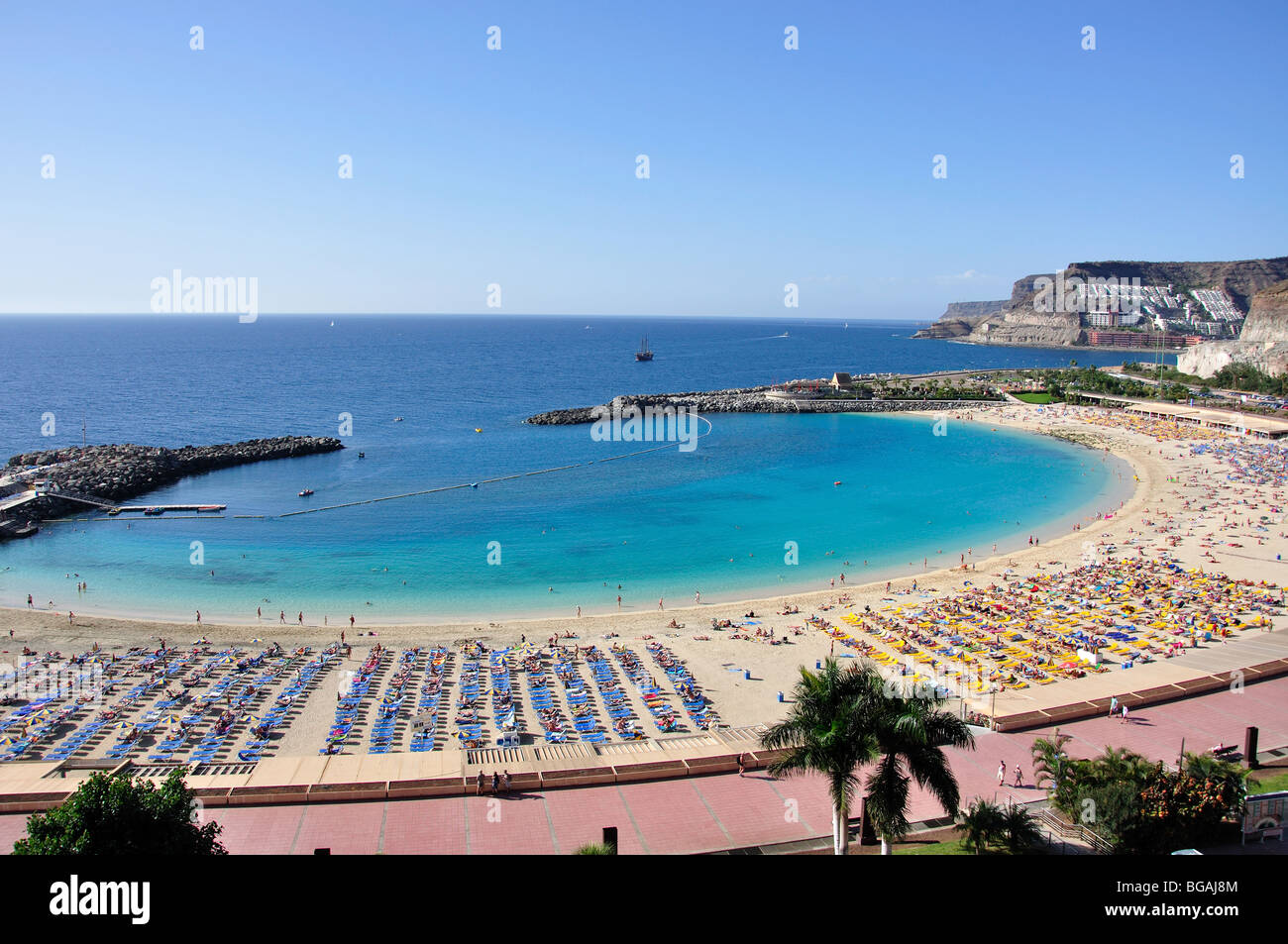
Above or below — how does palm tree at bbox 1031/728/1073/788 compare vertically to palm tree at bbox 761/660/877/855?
below

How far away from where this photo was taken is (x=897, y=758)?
15.2 meters

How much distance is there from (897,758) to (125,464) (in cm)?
6958

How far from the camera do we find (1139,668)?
28.0 meters

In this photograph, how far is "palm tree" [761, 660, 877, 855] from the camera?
49.1 feet

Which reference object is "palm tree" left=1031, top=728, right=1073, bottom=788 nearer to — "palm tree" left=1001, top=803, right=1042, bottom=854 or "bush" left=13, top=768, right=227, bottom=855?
"palm tree" left=1001, top=803, right=1042, bottom=854

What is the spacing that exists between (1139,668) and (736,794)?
1675 cm

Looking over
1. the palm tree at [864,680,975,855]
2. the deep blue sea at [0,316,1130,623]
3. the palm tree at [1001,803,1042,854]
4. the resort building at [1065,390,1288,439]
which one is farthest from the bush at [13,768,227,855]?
the resort building at [1065,390,1288,439]

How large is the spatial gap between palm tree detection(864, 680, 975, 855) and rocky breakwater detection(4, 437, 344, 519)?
58908 millimetres

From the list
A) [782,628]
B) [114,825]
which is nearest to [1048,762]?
[782,628]

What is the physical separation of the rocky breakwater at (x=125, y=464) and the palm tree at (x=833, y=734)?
5748 cm

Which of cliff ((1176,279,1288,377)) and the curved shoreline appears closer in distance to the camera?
the curved shoreline

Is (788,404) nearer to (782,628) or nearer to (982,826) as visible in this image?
(782,628)

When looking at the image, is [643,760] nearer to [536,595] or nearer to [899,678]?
[899,678]

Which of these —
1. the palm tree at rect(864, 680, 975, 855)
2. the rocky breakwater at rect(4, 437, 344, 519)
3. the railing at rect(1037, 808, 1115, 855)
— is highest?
the rocky breakwater at rect(4, 437, 344, 519)
